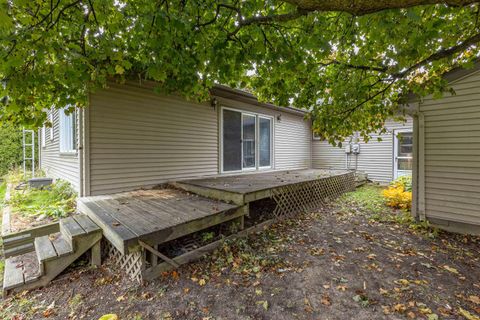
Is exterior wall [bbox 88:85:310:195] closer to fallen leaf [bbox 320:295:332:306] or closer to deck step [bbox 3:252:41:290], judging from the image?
deck step [bbox 3:252:41:290]

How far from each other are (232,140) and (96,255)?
4.75 meters

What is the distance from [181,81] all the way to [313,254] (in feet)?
11.0

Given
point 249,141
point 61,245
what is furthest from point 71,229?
point 249,141

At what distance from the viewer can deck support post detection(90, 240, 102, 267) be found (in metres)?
3.18

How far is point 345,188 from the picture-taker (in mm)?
8117

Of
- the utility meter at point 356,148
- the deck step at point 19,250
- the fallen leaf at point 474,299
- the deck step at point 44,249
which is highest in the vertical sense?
the utility meter at point 356,148

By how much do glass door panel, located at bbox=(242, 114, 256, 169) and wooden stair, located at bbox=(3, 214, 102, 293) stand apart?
4.93 metres

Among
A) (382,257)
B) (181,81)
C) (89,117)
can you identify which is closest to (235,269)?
(382,257)

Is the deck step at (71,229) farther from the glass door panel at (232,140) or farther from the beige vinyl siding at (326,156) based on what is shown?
the beige vinyl siding at (326,156)

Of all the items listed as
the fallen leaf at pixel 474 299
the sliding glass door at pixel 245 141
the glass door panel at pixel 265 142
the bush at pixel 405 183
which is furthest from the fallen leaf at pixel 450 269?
the glass door panel at pixel 265 142

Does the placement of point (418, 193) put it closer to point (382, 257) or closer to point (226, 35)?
point (382, 257)

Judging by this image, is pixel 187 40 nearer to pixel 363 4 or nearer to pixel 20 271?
pixel 363 4

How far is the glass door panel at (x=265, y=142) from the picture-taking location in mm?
8102

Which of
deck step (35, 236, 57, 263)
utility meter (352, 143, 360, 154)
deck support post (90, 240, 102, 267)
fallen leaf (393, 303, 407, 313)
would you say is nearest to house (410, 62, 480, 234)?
fallen leaf (393, 303, 407, 313)
